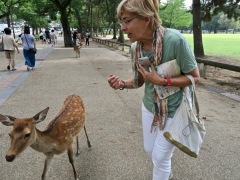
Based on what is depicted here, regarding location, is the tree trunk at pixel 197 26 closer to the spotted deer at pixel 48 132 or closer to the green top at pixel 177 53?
the spotted deer at pixel 48 132

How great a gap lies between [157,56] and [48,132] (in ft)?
5.22

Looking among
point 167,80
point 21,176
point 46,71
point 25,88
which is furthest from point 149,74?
point 46,71

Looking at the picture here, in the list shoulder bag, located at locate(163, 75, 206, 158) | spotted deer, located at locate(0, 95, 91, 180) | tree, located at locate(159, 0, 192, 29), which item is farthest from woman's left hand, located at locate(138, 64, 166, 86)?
tree, located at locate(159, 0, 192, 29)

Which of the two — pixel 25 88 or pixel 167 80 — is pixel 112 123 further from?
pixel 25 88

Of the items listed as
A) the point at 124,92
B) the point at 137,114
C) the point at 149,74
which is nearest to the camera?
the point at 149,74

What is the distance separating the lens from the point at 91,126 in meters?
5.19

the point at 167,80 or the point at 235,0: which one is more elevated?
the point at 235,0

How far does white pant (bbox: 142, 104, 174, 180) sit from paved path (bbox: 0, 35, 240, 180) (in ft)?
3.65

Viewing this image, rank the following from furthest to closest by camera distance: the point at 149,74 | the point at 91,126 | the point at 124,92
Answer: the point at 124,92 < the point at 91,126 < the point at 149,74

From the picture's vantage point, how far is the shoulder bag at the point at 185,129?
223 cm

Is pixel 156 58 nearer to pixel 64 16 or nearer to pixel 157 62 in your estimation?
pixel 157 62

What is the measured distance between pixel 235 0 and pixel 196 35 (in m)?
2.85

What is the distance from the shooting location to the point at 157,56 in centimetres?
219

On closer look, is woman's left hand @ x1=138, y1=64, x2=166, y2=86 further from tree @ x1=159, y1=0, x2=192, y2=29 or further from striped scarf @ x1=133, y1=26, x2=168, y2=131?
tree @ x1=159, y1=0, x2=192, y2=29
